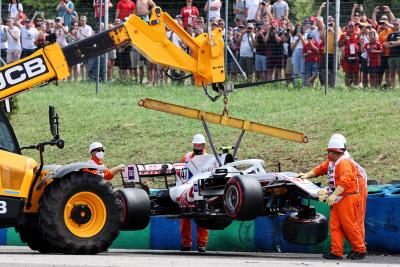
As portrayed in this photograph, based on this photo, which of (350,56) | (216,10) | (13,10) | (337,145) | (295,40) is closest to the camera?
(337,145)

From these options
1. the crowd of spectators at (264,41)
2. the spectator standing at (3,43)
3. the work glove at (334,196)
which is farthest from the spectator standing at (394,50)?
the work glove at (334,196)

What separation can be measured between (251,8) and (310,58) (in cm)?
249

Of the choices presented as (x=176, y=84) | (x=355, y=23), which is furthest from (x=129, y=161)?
(x=355, y=23)

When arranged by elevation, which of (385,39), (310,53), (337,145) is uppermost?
(385,39)

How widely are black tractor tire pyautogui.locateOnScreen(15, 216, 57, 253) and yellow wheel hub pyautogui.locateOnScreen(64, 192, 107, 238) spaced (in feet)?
1.69

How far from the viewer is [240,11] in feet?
96.2

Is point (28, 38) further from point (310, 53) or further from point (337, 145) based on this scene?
point (337, 145)

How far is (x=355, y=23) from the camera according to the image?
27219 millimetres

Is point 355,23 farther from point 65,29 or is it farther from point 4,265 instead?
point 4,265

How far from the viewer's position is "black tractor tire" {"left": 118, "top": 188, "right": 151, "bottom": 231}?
56.4 ft

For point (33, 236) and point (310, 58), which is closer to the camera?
point (33, 236)

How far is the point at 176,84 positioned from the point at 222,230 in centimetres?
1077

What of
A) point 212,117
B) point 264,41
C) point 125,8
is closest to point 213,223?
point 212,117

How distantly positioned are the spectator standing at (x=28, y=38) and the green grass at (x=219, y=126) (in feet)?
3.55
